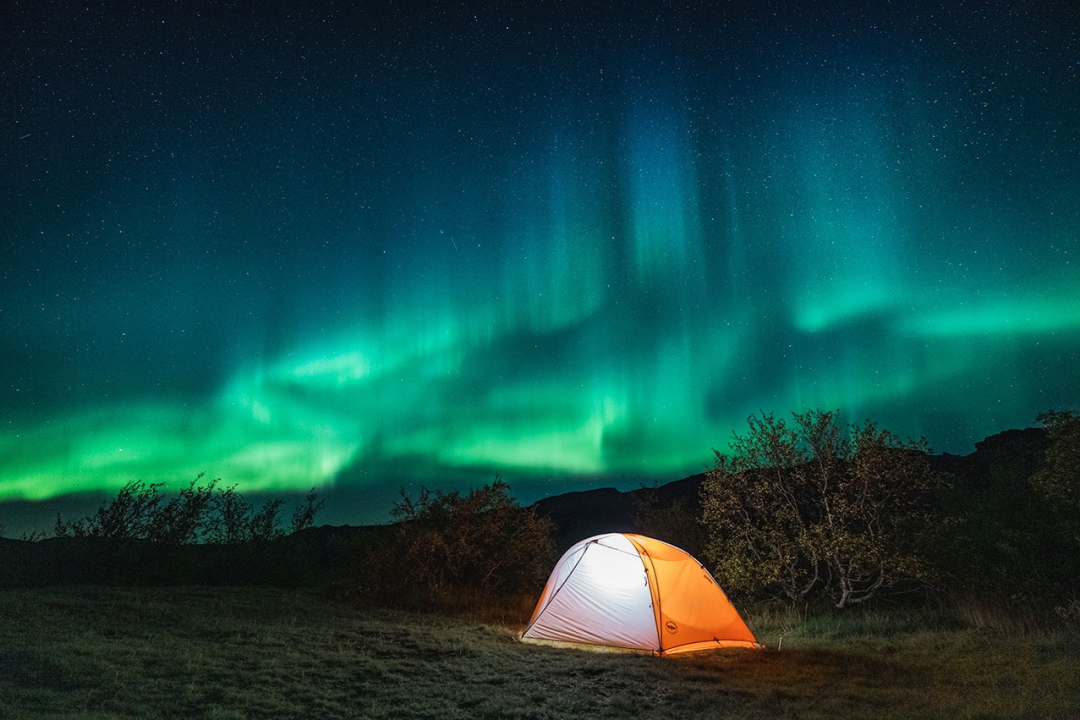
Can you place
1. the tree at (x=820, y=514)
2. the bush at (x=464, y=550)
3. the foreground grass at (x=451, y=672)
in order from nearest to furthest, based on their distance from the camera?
1. the foreground grass at (x=451, y=672)
2. the tree at (x=820, y=514)
3. the bush at (x=464, y=550)

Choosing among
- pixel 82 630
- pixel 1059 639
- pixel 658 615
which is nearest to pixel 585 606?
pixel 658 615

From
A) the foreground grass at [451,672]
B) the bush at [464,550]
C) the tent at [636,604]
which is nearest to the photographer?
the foreground grass at [451,672]

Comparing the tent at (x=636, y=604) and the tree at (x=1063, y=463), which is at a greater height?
the tree at (x=1063, y=463)

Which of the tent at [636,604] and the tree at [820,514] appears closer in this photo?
the tent at [636,604]

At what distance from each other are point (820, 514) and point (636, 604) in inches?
367

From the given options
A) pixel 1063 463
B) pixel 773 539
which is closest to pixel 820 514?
pixel 773 539

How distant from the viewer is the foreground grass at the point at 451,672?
8.54m

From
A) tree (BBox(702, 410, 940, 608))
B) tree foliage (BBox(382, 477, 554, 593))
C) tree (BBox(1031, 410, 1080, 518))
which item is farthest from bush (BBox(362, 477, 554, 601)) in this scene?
tree (BBox(1031, 410, 1080, 518))

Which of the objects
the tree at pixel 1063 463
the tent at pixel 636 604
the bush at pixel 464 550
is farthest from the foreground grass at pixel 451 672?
the bush at pixel 464 550

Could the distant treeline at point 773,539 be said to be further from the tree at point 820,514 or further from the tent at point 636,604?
the tent at point 636,604

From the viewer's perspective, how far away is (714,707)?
9266 millimetres

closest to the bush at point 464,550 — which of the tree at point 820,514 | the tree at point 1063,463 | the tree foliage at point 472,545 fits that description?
the tree foliage at point 472,545

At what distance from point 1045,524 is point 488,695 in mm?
15850

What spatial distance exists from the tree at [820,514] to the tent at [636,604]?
5975 mm
